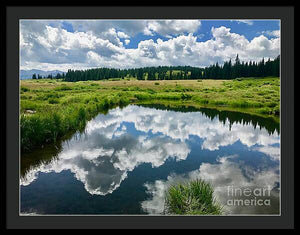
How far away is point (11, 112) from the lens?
2.38 metres

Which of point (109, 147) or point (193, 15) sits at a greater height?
point (193, 15)

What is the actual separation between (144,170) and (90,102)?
11.3 meters

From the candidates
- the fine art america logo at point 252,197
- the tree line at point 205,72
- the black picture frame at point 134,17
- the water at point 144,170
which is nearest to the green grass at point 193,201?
the water at point 144,170

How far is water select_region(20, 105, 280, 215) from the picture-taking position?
13.3 feet

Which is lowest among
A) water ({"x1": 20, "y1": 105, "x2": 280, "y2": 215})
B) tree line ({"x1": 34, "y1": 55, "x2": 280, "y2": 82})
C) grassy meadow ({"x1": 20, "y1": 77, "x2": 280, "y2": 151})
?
water ({"x1": 20, "y1": 105, "x2": 280, "y2": 215})

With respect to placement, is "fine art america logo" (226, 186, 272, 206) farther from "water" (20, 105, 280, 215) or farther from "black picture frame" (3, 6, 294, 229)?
"black picture frame" (3, 6, 294, 229)

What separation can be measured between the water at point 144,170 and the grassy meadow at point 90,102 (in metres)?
0.58

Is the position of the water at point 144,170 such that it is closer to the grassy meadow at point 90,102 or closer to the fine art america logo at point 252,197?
the fine art america logo at point 252,197

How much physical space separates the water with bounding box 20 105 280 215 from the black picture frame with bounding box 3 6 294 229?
0.66 m

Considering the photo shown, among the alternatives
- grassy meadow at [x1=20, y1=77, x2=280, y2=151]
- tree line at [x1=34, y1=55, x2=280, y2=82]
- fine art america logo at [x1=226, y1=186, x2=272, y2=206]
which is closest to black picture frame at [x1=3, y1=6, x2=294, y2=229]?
fine art america logo at [x1=226, y1=186, x2=272, y2=206]
